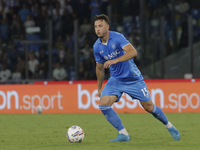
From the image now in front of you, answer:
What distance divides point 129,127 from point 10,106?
5.38 m

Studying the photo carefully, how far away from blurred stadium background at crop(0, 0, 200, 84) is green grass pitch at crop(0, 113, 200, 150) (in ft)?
7.28

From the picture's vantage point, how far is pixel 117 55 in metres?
7.32

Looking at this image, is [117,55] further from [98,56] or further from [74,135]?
[74,135]

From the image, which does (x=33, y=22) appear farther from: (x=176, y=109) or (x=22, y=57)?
(x=176, y=109)

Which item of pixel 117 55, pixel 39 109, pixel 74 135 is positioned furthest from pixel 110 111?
pixel 39 109

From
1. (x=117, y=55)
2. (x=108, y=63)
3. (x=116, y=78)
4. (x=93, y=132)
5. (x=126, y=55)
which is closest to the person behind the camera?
(x=108, y=63)

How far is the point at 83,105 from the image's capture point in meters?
14.2

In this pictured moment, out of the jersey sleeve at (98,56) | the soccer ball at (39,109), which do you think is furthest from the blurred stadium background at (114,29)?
the jersey sleeve at (98,56)

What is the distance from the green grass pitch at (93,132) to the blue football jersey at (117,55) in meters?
1.03

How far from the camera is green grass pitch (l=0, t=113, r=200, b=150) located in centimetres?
709

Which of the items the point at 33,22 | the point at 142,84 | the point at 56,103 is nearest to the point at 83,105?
the point at 56,103

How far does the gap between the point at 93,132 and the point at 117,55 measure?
7.89 ft

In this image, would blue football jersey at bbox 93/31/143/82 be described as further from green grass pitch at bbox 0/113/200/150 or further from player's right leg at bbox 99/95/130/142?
green grass pitch at bbox 0/113/200/150

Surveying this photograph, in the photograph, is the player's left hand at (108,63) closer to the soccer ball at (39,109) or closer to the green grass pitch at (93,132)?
the green grass pitch at (93,132)
